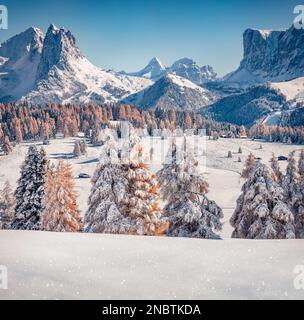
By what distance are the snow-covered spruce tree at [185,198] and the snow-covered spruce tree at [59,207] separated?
7.33m

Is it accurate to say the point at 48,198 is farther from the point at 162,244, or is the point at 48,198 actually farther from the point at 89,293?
the point at 89,293

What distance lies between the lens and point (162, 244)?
30.9ft

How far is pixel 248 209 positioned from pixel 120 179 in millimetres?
8032

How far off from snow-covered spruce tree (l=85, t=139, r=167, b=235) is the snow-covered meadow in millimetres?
7897

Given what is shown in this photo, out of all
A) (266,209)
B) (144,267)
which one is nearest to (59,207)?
(266,209)

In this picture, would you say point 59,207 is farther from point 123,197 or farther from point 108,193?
point 123,197

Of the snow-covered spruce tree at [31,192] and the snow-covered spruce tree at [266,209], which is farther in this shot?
the snow-covered spruce tree at [31,192]

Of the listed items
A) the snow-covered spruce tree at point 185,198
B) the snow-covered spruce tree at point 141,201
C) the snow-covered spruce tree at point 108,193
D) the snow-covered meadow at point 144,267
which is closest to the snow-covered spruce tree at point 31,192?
the snow-covered spruce tree at point 108,193

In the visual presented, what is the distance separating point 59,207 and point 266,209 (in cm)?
1345

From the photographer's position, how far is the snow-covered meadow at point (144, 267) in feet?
22.4

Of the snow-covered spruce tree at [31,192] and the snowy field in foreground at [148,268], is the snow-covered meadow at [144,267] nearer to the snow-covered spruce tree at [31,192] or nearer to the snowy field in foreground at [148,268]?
the snowy field in foreground at [148,268]

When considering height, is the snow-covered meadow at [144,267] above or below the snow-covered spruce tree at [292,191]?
above

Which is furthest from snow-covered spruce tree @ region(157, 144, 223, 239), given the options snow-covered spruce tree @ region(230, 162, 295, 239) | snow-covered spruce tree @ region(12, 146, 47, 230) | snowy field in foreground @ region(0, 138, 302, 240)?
snowy field in foreground @ region(0, 138, 302, 240)

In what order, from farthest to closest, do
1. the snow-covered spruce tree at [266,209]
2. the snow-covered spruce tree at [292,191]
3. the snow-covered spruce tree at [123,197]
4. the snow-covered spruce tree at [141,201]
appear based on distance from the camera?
the snow-covered spruce tree at [292,191] → the snow-covered spruce tree at [266,209] → the snow-covered spruce tree at [141,201] → the snow-covered spruce tree at [123,197]
